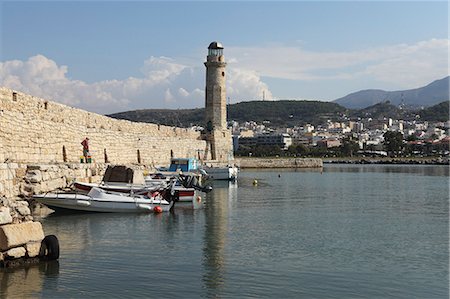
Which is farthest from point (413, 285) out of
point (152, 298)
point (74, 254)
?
point (74, 254)

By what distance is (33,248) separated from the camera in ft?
27.6

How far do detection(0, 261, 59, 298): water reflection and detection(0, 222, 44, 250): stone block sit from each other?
320mm

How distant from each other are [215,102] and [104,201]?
2725cm

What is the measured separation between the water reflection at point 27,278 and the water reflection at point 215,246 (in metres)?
1.97

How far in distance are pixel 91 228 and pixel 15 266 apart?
4064mm

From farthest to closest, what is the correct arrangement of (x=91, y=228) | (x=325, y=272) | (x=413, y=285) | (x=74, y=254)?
1. (x=91, y=228)
2. (x=74, y=254)
3. (x=325, y=272)
4. (x=413, y=285)

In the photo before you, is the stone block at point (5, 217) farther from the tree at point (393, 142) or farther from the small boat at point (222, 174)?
the tree at point (393, 142)

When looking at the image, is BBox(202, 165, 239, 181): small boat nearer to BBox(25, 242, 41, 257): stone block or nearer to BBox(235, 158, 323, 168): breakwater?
BBox(235, 158, 323, 168): breakwater

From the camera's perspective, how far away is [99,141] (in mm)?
22203

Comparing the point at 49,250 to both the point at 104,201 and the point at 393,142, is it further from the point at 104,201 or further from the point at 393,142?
the point at 393,142

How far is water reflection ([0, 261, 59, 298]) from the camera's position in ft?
23.9

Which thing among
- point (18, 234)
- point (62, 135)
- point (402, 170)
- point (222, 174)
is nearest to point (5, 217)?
point (18, 234)

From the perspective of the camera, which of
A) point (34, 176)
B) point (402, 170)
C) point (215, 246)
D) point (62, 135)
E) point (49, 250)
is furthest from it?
point (402, 170)

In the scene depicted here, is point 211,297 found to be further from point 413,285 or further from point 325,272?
point 413,285
